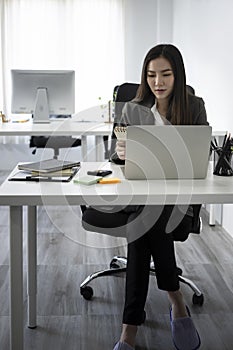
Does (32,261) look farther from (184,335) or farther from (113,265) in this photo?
(113,265)

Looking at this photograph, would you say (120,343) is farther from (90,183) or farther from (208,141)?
(208,141)

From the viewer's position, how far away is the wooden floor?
2186mm

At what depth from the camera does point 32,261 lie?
2.21 m

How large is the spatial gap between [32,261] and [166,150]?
784 millimetres

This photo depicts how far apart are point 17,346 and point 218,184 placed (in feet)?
3.11

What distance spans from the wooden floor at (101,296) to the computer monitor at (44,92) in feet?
3.73

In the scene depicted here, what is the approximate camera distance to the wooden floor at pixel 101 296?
2.19 metres

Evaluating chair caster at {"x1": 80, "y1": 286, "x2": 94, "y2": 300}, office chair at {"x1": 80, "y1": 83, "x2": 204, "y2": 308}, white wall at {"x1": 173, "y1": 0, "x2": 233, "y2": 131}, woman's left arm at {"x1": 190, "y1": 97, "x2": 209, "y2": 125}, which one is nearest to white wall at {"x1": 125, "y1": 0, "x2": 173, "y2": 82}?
white wall at {"x1": 173, "y1": 0, "x2": 233, "y2": 131}

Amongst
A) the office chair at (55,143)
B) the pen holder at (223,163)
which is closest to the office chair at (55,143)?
the office chair at (55,143)

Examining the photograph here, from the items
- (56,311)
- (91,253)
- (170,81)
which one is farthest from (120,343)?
(91,253)

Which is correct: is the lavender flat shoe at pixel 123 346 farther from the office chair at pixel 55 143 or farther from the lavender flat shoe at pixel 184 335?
the office chair at pixel 55 143

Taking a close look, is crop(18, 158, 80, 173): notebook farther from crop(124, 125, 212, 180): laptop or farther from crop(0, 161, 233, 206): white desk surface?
crop(124, 125, 212, 180): laptop

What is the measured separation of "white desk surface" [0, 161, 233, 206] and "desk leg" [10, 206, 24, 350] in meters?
0.07

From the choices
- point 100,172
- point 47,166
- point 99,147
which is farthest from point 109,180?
point 99,147
